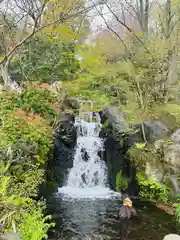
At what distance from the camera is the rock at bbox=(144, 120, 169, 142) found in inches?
509

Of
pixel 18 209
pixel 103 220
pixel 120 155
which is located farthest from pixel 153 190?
pixel 18 209

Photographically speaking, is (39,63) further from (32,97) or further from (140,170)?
(140,170)

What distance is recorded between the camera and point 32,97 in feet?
37.3

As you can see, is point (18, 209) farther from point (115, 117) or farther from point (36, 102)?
point (115, 117)

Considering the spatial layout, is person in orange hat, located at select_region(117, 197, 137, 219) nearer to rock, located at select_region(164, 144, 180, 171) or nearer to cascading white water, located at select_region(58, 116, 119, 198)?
cascading white water, located at select_region(58, 116, 119, 198)

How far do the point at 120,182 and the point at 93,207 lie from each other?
274 centimetres

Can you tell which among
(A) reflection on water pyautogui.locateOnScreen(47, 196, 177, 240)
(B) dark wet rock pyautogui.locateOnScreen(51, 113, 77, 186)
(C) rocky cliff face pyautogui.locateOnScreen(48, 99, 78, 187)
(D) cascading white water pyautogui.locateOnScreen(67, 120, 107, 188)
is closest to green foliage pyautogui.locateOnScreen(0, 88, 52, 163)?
(C) rocky cliff face pyautogui.locateOnScreen(48, 99, 78, 187)

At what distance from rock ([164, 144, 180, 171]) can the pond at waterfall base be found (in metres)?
1.89

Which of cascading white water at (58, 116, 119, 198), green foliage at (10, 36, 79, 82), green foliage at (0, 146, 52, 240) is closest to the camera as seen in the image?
green foliage at (0, 146, 52, 240)

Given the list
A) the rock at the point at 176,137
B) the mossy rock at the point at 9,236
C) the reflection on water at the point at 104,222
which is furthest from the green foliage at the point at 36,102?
the mossy rock at the point at 9,236

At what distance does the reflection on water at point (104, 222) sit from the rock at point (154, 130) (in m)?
3.56

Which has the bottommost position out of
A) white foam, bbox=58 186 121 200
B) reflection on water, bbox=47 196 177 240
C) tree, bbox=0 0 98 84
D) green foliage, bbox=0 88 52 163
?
reflection on water, bbox=47 196 177 240

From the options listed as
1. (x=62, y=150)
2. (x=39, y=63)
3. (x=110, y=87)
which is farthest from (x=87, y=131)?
(x=39, y=63)

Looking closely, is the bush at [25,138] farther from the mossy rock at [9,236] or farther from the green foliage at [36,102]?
the mossy rock at [9,236]
